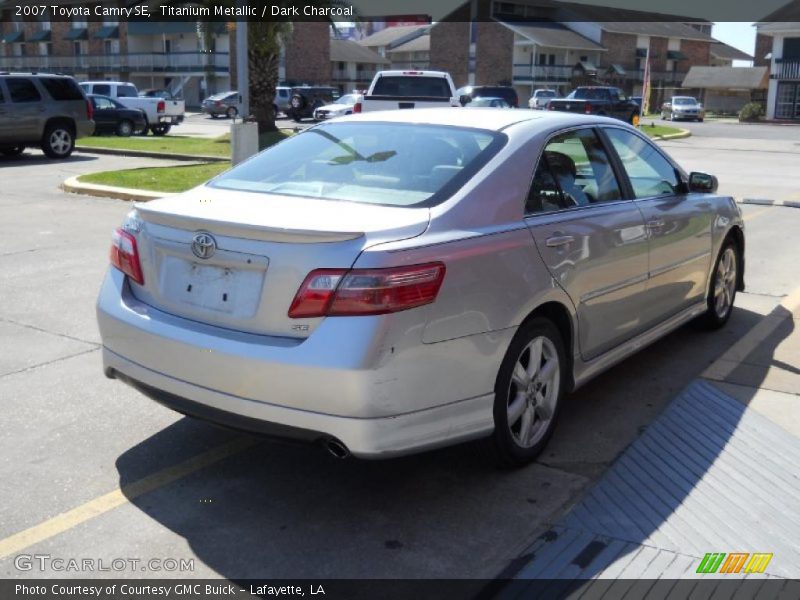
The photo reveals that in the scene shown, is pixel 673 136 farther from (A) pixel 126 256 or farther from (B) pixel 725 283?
(A) pixel 126 256

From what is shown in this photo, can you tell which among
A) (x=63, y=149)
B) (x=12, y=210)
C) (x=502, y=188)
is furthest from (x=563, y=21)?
(x=502, y=188)

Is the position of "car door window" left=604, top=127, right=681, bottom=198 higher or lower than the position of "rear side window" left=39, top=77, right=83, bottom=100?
lower

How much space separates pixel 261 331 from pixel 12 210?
9375 millimetres

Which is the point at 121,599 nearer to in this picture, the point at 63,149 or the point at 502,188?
the point at 502,188

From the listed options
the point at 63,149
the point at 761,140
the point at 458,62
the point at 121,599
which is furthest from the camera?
the point at 458,62

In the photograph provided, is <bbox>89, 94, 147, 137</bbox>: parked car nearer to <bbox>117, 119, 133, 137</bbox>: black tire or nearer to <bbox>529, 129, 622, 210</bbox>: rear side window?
<bbox>117, 119, 133, 137</bbox>: black tire

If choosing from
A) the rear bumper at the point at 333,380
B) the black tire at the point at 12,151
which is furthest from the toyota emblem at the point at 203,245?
the black tire at the point at 12,151

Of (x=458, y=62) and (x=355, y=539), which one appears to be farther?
(x=458, y=62)

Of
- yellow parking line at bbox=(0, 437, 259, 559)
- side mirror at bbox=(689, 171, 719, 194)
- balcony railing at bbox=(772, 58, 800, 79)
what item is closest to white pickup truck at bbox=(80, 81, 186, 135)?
side mirror at bbox=(689, 171, 719, 194)

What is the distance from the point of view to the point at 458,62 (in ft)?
255

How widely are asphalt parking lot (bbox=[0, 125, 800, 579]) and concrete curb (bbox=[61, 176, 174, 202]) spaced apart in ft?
21.8

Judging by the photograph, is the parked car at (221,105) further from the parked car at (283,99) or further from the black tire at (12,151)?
the black tire at (12,151)

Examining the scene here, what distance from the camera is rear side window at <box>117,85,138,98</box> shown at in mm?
34562

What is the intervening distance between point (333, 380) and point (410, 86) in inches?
658
